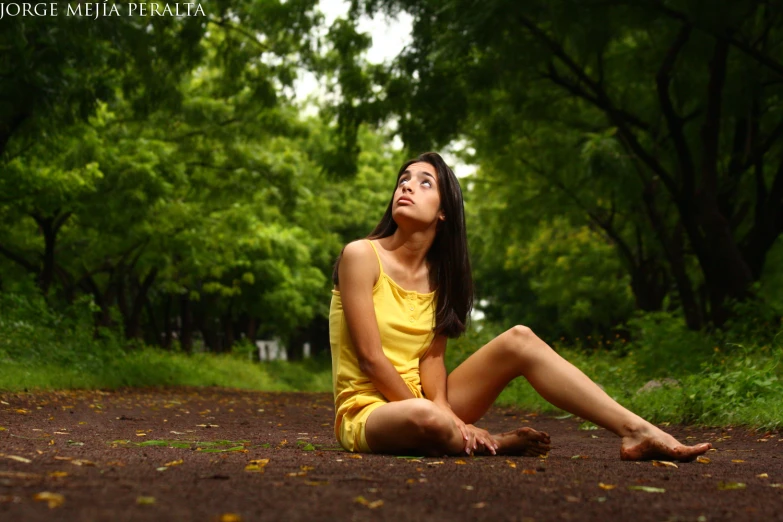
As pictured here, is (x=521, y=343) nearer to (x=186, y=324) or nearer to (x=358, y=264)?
(x=358, y=264)

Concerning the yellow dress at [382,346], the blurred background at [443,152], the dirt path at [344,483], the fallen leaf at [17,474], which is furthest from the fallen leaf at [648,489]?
the blurred background at [443,152]

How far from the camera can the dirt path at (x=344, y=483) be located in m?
2.83

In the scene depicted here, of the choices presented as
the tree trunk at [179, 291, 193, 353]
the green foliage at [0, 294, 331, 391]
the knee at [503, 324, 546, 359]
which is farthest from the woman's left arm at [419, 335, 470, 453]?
the tree trunk at [179, 291, 193, 353]

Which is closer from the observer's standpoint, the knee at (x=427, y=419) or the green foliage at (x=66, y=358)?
the knee at (x=427, y=419)

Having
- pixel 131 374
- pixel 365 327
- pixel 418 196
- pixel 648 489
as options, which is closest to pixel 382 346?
pixel 365 327

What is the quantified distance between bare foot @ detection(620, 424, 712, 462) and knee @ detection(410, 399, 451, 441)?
0.94 meters

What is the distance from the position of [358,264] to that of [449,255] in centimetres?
65

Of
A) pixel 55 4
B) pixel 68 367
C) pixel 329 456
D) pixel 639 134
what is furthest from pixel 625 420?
pixel 639 134

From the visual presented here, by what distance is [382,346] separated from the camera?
492 centimetres

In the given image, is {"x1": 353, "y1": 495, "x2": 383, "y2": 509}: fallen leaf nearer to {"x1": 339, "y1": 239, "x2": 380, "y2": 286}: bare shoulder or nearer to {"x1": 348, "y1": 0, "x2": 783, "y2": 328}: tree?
{"x1": 339, "y1": 239, "x2": 380, "y2": 286}: bare shoulder

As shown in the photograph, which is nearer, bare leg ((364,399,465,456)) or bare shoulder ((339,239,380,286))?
bare leg ((364,399,465,456))

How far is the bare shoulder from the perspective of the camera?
4844 millimetres

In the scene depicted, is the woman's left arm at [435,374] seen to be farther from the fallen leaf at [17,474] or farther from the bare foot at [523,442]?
the fallen leaf at [17,474]

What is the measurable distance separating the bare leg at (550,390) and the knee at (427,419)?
537 millimetres
